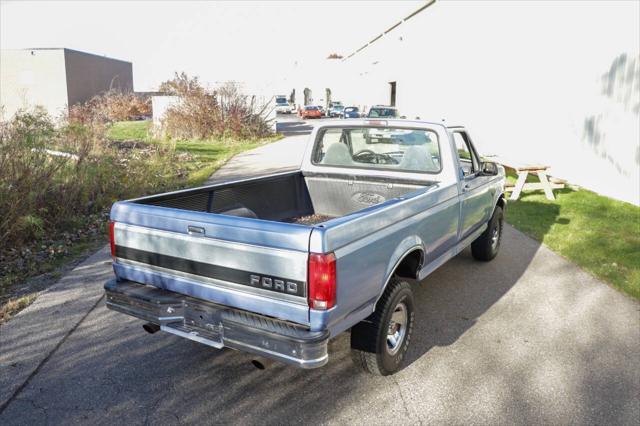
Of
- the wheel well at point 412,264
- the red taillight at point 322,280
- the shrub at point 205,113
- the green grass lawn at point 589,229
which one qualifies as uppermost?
the shrub at point 205,113

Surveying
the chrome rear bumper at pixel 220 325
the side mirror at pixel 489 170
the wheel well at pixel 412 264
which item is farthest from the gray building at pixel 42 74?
the wheel well at pixel 412 264

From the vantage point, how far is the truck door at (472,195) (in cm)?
539

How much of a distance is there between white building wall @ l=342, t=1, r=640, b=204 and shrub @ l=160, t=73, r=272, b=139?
9.47 metres

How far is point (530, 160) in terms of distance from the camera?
15648mm

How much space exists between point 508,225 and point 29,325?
24.4 feet

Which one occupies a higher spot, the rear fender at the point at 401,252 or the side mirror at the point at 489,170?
the side mirror at the point at 489,170

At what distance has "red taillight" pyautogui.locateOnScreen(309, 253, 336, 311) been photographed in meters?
3.13

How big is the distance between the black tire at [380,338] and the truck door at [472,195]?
1.61 metres

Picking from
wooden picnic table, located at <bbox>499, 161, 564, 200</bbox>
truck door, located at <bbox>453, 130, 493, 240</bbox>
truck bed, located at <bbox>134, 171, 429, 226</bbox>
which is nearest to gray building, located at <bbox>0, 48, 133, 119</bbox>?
wooden picnic table, located at <bbox>499, 161, 564, 200</bbox>

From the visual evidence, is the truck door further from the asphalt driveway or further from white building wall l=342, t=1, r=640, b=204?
white building wall l=342, t=1, r=640, b=204

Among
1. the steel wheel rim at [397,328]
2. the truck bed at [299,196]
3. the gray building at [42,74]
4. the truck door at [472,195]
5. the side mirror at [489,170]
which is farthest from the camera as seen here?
the gray building at [42,74]

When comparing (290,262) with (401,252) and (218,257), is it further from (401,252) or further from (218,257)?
(401,252)

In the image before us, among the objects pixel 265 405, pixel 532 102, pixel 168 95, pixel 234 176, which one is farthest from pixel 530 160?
pixel 168 95

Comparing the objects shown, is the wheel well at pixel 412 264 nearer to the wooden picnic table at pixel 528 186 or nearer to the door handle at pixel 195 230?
the door handle at pixel 195 230
